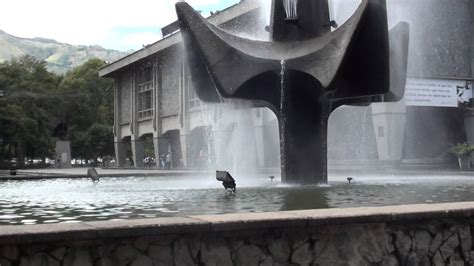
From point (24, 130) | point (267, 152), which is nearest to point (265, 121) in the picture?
point (267, 152)

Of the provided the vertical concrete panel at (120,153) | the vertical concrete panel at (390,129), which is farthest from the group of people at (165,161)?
the vertical concrete panel at (390,129)

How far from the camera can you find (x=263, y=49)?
12.0 meters

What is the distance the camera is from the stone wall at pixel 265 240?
12.1ft

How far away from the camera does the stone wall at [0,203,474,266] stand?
368 centimetres

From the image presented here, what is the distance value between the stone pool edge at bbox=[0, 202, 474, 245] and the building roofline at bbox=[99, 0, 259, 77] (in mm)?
27357

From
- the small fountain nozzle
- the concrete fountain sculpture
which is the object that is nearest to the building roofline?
the small fountain nozzle

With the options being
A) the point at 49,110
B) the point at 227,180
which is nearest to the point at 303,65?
the point at 227,180

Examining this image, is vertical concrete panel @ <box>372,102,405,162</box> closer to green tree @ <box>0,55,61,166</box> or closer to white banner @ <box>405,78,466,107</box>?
white banner @ <box>405,78,466,107</box>

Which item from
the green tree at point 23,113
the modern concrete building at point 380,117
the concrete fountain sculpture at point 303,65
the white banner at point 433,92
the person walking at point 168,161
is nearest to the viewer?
the concrete fountain sculpture at point 303,65

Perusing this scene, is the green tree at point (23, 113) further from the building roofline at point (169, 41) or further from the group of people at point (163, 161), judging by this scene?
the group of people at point (163, 161)

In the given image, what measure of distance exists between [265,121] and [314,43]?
20.9 meters

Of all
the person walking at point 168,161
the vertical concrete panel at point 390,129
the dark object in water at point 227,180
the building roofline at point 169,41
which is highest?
the building roofline at point 169,41

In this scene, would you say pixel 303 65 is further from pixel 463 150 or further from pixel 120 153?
pixel 120 153

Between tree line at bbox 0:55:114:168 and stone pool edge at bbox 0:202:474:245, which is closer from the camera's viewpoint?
stone pool edge at bbox 0:202:474:245
